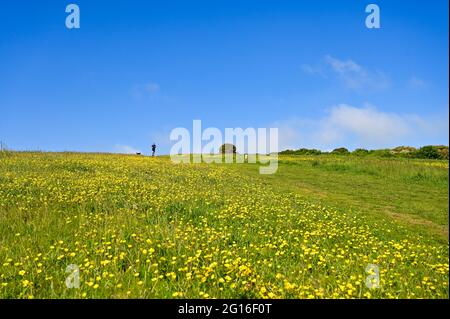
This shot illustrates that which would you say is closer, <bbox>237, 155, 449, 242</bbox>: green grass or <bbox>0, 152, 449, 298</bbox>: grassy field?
<bbox>0, 152, 449, 298</bbox>: grassy field

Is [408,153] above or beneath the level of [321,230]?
above

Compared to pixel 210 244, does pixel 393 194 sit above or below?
above

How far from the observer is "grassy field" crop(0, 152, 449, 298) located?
6216mm

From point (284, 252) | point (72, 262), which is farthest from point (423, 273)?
point (72, 262)

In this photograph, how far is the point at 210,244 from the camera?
8438 millimetres

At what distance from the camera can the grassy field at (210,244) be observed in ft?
20.4

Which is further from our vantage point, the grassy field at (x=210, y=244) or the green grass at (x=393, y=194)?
the green grass at (x=393, y=194)

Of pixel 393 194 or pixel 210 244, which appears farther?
pixel 393 194

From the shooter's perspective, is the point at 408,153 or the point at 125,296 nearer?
the point at 125,296
